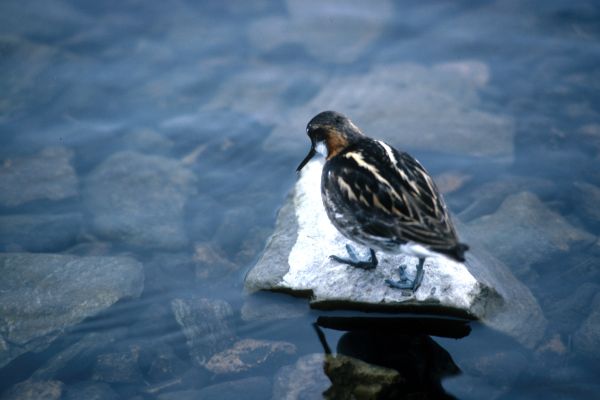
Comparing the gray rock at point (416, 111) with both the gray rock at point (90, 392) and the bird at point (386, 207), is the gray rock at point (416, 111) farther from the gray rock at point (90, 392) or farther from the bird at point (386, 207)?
the gray rock at point (90, 392)

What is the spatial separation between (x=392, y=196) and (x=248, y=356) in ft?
7.22

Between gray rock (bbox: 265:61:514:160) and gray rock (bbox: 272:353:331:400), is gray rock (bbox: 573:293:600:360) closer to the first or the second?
gray rock (bbox: 272:353:331:400)

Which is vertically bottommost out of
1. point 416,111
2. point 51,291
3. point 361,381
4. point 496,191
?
point 361,381

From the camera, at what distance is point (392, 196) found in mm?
6258

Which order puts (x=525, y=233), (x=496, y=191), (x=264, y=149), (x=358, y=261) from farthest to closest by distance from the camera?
1. (x=264, y=149)
2. (x=496, y=191)
3. (x=525, y=233)
4. (x=358, y=261)

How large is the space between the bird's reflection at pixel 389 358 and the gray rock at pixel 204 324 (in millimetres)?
1003

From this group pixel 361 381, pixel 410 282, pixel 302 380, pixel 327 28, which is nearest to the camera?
pixel 361 381

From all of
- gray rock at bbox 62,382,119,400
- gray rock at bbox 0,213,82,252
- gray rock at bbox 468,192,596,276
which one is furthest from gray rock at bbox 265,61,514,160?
gray rock at bbox 62,382,119,400

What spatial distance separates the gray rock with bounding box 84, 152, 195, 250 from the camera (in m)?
8.59

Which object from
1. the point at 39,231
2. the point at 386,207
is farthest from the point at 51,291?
the point at 386,207

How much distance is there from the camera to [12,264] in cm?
785

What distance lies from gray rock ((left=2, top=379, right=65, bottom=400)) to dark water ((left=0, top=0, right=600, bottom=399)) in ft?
0.18

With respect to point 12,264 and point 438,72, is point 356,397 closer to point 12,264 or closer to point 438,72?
point 12,264

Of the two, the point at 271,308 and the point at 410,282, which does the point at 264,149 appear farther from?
the point at 410,282
